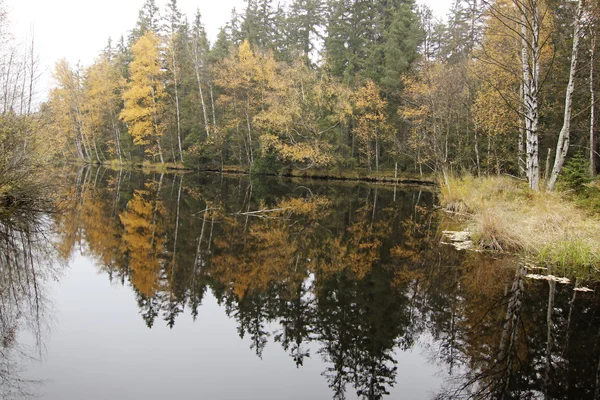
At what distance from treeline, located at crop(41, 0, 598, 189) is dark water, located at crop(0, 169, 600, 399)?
47.3 ft

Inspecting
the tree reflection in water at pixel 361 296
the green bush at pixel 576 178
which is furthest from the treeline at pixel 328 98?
the tree reflection in water at pixel 361 296

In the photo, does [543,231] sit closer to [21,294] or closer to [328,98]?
[21,294]

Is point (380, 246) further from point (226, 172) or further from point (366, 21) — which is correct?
point (366, 21)

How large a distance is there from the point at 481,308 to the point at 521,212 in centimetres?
568

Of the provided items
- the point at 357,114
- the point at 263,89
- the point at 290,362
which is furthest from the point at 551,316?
the point at 263,89

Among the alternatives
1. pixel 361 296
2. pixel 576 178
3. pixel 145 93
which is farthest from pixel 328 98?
pixel 361 296

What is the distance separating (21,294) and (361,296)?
571 cm

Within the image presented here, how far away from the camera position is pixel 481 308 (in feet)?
21.0

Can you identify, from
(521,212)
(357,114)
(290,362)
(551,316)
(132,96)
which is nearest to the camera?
(290,362)

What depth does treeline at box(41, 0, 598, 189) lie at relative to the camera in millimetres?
24281

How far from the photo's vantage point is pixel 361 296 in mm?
7105

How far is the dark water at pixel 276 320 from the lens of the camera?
177 inches

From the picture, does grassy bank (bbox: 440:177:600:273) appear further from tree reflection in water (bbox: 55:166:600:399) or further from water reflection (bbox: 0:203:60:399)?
water reflection (bbox: 0:203:60:399)

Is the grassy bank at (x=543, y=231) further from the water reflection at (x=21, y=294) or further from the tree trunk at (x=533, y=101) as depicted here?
the water reflection at (x=21, y=294)
